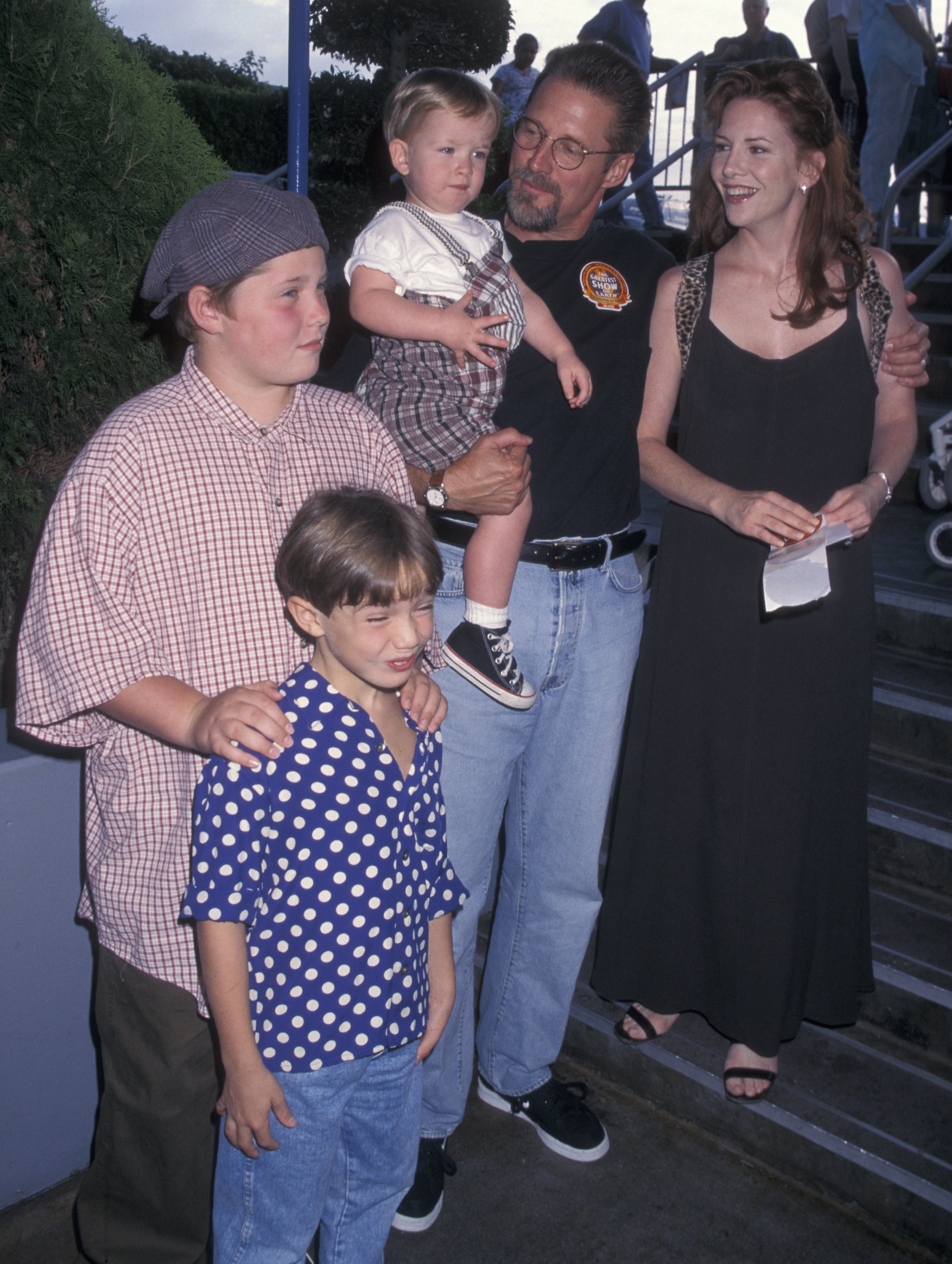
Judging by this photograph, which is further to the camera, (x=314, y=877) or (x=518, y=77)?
(x=518, y=77)

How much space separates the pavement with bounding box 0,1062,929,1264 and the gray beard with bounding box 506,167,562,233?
230 centimetres

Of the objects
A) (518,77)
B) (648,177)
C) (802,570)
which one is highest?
(518,77)

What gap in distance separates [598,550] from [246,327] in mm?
985

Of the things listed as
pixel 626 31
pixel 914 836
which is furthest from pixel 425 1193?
pixel 626 31

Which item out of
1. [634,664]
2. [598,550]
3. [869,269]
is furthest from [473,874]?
[869,269]

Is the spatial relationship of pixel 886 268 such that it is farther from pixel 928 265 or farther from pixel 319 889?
pixel 928 265

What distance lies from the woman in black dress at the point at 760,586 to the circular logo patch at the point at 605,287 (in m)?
0.12

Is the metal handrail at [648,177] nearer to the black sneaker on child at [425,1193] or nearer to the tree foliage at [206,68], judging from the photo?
the black sneaker on child at [425,1193]

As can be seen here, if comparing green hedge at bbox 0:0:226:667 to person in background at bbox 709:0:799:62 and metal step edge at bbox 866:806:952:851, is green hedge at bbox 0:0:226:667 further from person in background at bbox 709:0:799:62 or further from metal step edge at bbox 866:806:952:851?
person in background at bbox 709:0:799:62

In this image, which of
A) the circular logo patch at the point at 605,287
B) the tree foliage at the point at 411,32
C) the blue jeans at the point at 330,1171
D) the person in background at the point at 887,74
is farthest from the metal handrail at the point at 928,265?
the tree foliage at the point at 411,32

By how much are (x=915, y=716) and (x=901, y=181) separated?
3.57 m

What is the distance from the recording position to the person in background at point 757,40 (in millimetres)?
8570

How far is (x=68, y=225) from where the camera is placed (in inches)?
92.0

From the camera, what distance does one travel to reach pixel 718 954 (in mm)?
2717
